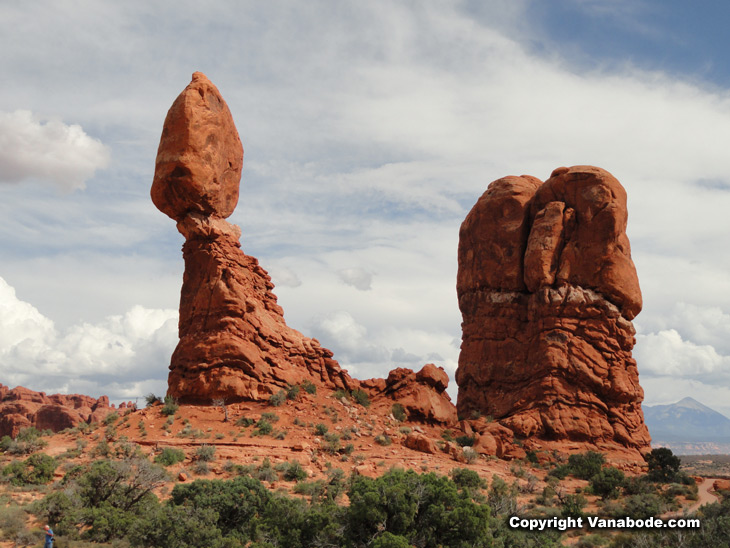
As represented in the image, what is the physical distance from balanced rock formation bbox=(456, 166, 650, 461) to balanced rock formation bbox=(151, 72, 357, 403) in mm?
11545

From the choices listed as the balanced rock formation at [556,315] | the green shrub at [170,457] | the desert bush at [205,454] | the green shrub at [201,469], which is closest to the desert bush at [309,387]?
the desert bush at [205,454]

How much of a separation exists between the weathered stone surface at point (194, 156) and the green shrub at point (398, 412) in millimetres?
13325

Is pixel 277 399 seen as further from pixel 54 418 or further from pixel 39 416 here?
pixel 39 416

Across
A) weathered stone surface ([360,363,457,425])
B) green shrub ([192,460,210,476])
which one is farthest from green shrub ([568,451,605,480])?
green shrub ([192,460,210,476])

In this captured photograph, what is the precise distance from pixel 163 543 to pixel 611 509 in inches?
640

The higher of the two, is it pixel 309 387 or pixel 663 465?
pixel 309 387

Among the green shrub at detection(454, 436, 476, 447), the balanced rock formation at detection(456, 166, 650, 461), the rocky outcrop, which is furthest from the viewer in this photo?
the rocky outcrop

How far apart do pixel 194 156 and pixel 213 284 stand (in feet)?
20.4

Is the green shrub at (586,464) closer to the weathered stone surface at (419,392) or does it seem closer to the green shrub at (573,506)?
the green shrub at (573,506)

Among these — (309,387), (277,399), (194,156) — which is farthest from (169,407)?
(194,156)

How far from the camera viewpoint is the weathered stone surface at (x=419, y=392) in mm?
37344

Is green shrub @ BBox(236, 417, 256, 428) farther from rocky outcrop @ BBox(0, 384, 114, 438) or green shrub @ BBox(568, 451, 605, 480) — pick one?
Answer: rocky outcrop @ BBox(0, 384, 114, 438)

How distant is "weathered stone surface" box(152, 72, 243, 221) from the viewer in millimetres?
33156

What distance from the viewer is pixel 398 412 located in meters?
36.3
